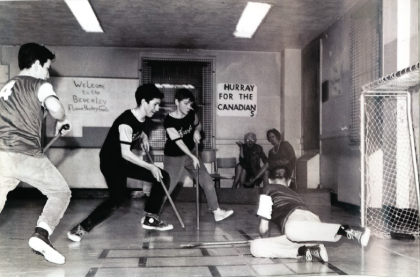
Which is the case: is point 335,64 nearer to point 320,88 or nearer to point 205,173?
point 320,88

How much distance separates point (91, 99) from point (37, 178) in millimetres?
6010

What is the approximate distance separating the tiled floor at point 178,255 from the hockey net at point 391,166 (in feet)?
1.36

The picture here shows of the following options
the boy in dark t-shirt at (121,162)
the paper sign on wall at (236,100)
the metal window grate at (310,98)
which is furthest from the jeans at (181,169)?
the paper sign on wall at (236,100)

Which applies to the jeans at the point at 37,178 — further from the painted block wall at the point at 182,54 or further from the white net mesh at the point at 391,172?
the painted block wall at the point at 182,54

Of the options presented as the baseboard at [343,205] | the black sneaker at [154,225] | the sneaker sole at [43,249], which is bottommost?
the baseboard at [343,205]

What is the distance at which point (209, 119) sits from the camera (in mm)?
8766

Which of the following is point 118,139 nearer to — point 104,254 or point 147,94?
point 147,94

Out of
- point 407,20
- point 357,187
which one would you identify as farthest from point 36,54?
point 357,187

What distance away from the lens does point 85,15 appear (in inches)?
266

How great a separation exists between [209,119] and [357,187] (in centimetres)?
357

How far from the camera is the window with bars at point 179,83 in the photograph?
8648mm

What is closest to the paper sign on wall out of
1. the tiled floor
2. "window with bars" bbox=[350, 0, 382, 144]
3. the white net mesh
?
"window with bars" bbox=[350, 0, 382, 144]

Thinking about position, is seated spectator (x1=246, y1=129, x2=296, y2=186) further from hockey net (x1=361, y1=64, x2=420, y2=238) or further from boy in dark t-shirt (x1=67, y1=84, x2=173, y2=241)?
boy in dark t-shirt (x1=67, y1=84, x2=173, y2=241)

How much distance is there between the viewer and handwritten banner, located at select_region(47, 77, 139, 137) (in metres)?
8.49
